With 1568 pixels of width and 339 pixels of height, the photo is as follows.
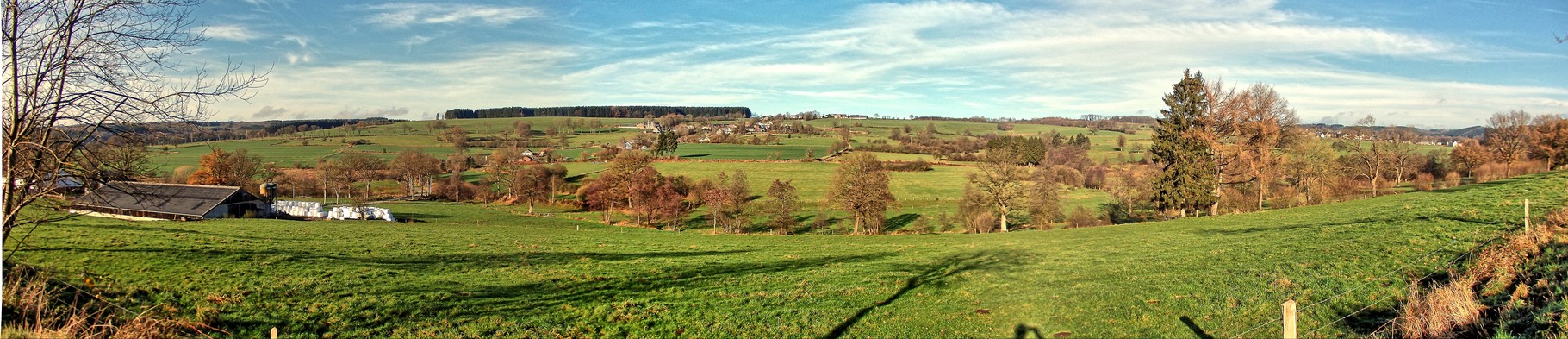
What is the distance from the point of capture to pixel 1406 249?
1417 cm

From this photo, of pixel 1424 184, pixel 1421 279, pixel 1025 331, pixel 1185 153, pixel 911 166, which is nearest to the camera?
pixel 1025 331

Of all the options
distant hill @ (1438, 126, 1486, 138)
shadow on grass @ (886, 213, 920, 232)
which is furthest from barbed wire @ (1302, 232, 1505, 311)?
distant hill @ (1438, 126, 1486, 138)

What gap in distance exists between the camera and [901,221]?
2306 inches

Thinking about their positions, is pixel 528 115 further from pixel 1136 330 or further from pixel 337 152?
pixel 1136 330

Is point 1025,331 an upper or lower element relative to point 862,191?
upper

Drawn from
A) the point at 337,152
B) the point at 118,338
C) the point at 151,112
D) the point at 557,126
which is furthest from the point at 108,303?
the point at 557,126

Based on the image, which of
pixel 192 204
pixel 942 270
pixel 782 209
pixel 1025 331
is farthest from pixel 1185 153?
pixel 192 204

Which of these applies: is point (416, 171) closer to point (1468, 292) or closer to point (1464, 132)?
point (1468, 292)

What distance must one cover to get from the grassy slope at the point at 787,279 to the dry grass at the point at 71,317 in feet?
2.03

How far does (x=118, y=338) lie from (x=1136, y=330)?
15727mm

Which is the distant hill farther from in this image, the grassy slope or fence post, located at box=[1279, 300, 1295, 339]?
fence post, located at box=[1279, 300, 1295, 339]

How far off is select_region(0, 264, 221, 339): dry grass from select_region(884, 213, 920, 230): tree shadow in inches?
1920

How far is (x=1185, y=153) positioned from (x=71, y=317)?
162ft

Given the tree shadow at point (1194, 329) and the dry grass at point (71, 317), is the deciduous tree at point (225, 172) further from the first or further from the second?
the tree shadow at point (1194, 329)
